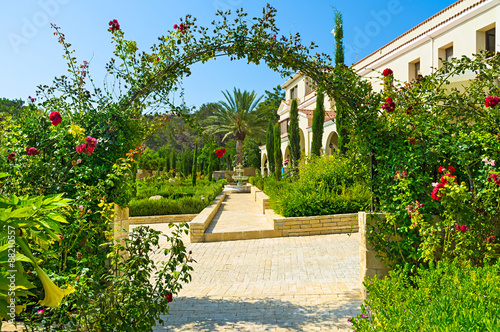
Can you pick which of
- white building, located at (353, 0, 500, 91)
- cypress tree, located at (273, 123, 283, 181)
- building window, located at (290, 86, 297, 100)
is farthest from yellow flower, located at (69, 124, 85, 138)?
building window, located at (290, 86, 297, 100)

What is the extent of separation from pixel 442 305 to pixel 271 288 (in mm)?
2987

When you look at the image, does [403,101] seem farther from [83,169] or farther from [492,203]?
[83,169]

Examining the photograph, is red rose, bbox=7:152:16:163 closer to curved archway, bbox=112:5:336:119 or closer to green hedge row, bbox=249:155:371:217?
curved archway, bbox=112:5:336:119

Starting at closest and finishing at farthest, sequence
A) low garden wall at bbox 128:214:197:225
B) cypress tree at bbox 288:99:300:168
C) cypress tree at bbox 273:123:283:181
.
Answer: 1. low garden wall at bbox 128:214:197:225
2. cypress tree at bbox 288:99:300:168
3. cypress tree at bbox 273:123:283:181

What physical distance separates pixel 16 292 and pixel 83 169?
248cm

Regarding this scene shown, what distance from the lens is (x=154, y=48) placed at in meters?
4.07

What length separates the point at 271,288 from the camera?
4.64 m

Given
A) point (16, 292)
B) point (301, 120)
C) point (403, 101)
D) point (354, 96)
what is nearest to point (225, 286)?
point (354, 96)

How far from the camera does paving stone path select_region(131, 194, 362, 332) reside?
11.2 feet

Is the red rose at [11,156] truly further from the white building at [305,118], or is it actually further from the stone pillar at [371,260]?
the white building at [305,118]

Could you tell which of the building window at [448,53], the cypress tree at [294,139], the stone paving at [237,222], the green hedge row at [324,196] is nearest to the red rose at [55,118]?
the stone paving at [237,222]

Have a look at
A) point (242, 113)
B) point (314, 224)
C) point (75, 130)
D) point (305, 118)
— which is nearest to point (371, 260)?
point (75, 130)

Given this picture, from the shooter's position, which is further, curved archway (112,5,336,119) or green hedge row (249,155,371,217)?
green hedge row (249,155,371,217)

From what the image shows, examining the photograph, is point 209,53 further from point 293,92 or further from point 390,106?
point 293,92
